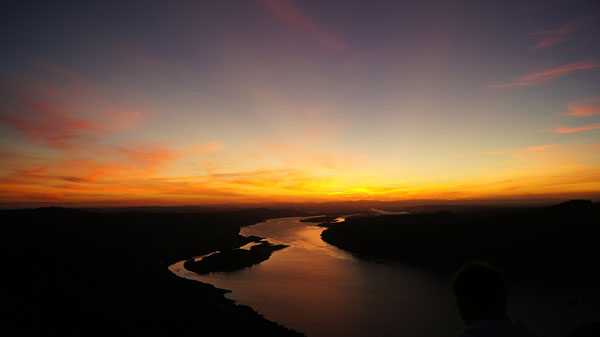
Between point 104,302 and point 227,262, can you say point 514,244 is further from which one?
point 104,302

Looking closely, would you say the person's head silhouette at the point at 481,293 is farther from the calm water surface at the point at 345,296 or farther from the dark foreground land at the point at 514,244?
the dark foreground land at the point at 514,244

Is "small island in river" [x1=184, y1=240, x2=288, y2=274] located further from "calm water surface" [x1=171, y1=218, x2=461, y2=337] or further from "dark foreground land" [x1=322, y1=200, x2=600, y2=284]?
"dark foreground land" [x1=322, y1=200, x2=600, y2=284]

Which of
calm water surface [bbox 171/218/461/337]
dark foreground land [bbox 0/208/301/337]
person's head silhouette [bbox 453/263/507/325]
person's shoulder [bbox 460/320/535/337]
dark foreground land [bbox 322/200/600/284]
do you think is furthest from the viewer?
dark foreground land [bbox 322/200/600/284]

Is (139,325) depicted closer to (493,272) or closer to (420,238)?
(493,272)

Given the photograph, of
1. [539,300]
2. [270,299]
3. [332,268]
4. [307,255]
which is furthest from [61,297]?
[307,255]

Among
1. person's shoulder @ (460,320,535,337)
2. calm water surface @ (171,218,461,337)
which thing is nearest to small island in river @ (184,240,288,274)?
calm water surface @ (171,218,461,337)

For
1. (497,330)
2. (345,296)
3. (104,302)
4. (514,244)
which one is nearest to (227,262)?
(345,296)
